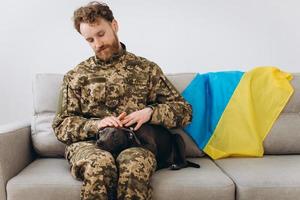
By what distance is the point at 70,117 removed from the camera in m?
1.90

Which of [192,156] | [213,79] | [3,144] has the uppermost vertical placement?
[213,79]

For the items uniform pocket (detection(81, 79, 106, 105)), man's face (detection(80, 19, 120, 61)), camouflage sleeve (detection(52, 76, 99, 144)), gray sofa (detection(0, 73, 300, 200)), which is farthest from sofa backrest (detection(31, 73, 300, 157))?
man's face (detection(80, 19, 120, 61))

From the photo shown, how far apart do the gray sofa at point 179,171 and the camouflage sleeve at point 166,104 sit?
19 centimetres

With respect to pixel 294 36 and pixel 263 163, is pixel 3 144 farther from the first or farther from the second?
pixel 294 36

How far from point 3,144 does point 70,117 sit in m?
0.33

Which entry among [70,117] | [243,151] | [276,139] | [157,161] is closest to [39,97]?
[70,117]

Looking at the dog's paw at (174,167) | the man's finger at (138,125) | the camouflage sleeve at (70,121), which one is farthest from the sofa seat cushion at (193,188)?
the camouflage sleeve at (70,121)

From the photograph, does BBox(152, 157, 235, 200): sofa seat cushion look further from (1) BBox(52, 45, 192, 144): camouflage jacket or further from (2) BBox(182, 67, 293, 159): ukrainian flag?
(2) BBox(182, 67, 293, 159): ukrainian flag

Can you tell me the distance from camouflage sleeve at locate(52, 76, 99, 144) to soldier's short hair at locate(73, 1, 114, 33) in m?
0.31

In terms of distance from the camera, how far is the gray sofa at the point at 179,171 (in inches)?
63.4

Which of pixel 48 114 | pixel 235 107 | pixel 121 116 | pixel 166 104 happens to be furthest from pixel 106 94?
pixel 235 107

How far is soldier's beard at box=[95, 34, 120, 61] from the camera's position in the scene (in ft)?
6.28

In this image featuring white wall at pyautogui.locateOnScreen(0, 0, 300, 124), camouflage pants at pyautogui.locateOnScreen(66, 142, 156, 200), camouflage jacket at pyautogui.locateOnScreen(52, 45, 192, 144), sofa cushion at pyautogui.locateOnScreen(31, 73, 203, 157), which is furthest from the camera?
white wall at pyautogui.locateOnScreen(0, 0, 300, 124)

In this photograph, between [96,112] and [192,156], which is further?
[192,156]
